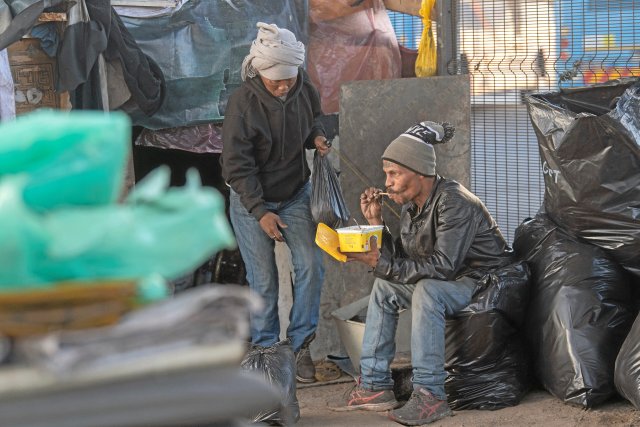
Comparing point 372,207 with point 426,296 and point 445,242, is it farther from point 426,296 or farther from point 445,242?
point 426,296

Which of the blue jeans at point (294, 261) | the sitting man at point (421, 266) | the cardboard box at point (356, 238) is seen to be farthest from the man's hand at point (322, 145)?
the cardboard box at point (356, 238)

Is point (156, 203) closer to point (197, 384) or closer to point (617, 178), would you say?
point (197, 384)

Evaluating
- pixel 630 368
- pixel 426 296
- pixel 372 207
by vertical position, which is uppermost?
pixel 372 207

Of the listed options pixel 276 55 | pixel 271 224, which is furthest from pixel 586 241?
pixel 276 55

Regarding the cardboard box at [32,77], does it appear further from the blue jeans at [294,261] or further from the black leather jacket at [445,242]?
the black leather jacket at [445,242]

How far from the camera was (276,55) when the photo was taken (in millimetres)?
5430

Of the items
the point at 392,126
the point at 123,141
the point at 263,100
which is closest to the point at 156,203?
the point at 123,141

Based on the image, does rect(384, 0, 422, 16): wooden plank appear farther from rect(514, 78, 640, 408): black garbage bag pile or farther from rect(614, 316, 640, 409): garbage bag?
rect(614, 316, 640, 409): garbage bag

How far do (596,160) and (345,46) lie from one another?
249 centimetres

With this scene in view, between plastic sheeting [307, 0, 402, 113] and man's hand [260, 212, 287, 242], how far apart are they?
1.58 metres

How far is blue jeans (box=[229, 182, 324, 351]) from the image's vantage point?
18.5ft

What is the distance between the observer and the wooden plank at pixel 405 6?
273 inches

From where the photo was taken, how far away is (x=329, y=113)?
22.6 ft

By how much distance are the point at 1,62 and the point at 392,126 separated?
2353mm
